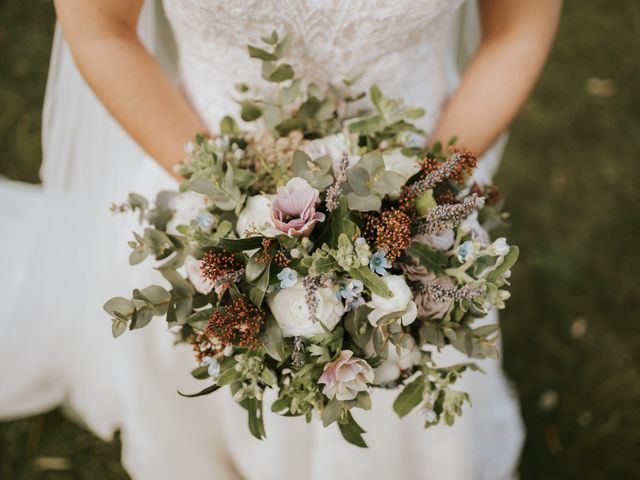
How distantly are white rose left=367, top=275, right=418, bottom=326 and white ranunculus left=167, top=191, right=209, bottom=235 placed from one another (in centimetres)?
44

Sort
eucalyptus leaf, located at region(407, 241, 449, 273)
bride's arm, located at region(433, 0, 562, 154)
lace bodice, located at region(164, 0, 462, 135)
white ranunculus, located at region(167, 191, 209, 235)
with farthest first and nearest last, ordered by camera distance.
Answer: bride's arm, located at region(433, 0, 562, 154) → lace bodice, located at region(164, 0, 462, 135) → white ranunculus, located at region(167, 191, 209, 235) → eucalyptus leaf, located at region(407, 241, 449, 273)

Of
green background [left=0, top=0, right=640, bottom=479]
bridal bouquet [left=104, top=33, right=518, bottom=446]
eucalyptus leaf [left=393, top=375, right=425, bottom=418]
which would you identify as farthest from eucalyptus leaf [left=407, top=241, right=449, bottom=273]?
green background [left=0, top=0, right=640, bottom=479]

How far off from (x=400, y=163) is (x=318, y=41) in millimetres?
480

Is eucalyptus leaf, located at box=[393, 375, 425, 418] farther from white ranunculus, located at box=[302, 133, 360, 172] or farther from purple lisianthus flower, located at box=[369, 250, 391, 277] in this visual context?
white ranunculus, located at box=[302, 133, 360, 172]

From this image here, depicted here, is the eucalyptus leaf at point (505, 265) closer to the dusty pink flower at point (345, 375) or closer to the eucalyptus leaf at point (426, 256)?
the eucalyptus leaf at point (426, 256)

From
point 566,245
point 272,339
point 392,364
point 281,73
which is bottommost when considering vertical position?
point 566,245

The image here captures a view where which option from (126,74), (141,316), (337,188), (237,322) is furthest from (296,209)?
(126,74)

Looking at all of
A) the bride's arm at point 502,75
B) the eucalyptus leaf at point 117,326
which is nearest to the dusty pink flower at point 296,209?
the eucalyptus leaf at point 117,326

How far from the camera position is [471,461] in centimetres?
195

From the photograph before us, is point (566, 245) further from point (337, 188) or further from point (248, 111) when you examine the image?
point (337, 188)

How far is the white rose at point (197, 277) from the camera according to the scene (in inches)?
41.5

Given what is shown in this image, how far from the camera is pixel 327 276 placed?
966 mm

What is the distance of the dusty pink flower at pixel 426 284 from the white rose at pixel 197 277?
353 mm

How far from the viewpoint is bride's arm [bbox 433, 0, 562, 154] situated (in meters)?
1.61
